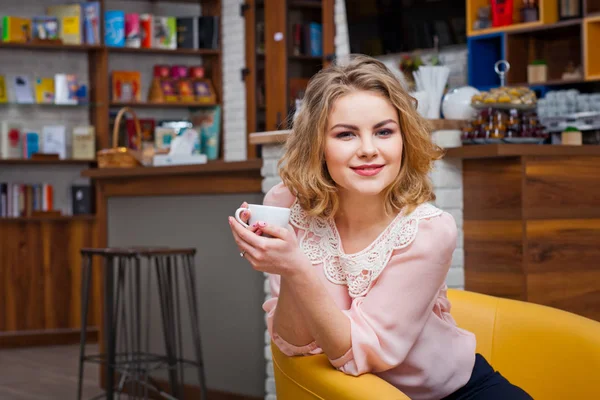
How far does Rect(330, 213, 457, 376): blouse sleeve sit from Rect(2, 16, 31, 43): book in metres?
5.34

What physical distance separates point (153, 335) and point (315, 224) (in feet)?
9.14

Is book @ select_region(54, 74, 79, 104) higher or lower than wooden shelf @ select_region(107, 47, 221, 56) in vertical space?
lower

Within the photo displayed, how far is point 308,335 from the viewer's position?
63.3 inches

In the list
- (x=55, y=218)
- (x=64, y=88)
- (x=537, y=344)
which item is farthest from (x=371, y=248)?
(x=64, y=88)

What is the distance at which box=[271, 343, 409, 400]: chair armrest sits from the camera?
1450mm

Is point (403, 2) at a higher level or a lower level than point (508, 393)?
higher

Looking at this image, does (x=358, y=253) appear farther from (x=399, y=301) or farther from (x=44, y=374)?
(x=44, y=374)

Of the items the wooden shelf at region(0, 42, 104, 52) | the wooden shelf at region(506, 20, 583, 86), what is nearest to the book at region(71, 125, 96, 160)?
the wooden shelf at region(0, 42, 104, 52)

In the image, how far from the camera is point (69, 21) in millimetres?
6391

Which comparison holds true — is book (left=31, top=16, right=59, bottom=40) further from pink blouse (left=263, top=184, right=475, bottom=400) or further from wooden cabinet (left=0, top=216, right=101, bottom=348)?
pink blouse (left=263, top=184, right=475, bottom=400)

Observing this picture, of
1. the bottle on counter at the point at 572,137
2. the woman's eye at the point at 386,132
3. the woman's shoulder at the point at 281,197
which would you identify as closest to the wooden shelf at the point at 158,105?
the bottle on counter at the point at 572,137

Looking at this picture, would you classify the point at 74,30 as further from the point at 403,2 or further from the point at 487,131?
the point at 487,131

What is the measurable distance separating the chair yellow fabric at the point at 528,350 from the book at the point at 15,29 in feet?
16.6

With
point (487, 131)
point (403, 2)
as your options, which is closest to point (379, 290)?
point (487, 131)
